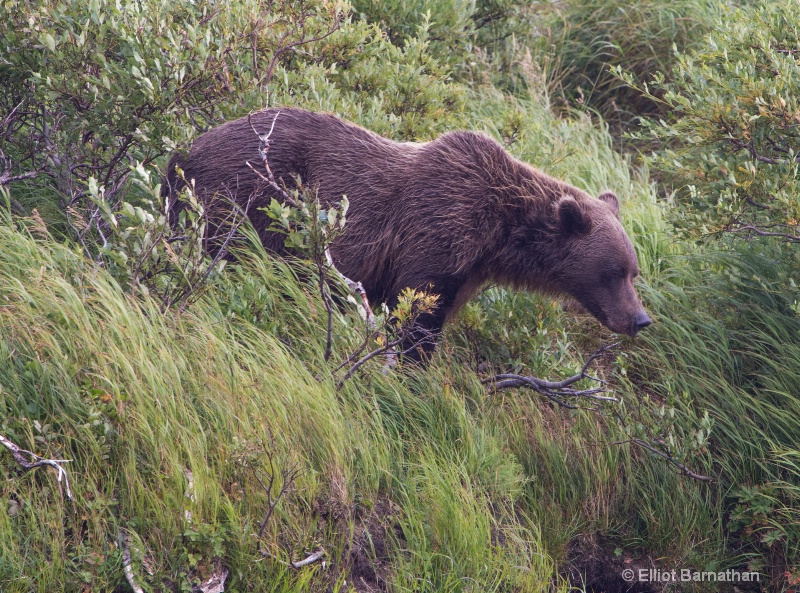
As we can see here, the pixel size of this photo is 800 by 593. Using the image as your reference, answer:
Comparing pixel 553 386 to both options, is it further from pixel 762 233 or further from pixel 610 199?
pixel 610 199

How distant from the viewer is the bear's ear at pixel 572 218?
19.2 feet

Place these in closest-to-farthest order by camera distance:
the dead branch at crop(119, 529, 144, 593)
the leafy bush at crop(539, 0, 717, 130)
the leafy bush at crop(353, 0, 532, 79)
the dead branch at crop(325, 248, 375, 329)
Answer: the dead branch at crop(119, 529, 144, 593) → the dead branch at crop(325, 248, 375, 329) → the leafy bush at crop(353, 0, 532, 79) → the leafy bush at crop(539, 0, 717, 130)

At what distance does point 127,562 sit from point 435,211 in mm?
2970

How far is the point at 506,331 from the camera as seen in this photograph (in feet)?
19.3

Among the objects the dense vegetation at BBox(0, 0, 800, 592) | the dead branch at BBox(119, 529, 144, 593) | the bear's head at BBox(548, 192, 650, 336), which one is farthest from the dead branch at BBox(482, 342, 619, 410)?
the dead branch at BBox(119, 529, 144, 593)

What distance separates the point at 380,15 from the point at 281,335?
14.0 ft

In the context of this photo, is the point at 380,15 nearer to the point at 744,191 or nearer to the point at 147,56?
the point at 147,56

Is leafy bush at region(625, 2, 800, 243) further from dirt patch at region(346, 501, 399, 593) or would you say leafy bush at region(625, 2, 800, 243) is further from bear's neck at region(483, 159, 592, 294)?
dirt patch at region(346, 501, 399, 593)

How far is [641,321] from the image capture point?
5.88 metres

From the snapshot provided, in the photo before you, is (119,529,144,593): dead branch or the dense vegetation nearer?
(119,529,144,593): dead branch

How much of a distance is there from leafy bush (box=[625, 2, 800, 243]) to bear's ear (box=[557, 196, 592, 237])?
24.4 inches

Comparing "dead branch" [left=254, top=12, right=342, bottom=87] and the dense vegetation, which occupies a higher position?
"dead branch" [left=254, top=12, right=342, bottom=87]

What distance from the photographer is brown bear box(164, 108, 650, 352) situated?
573 cm

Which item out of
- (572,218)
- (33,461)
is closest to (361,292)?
(572,218)
